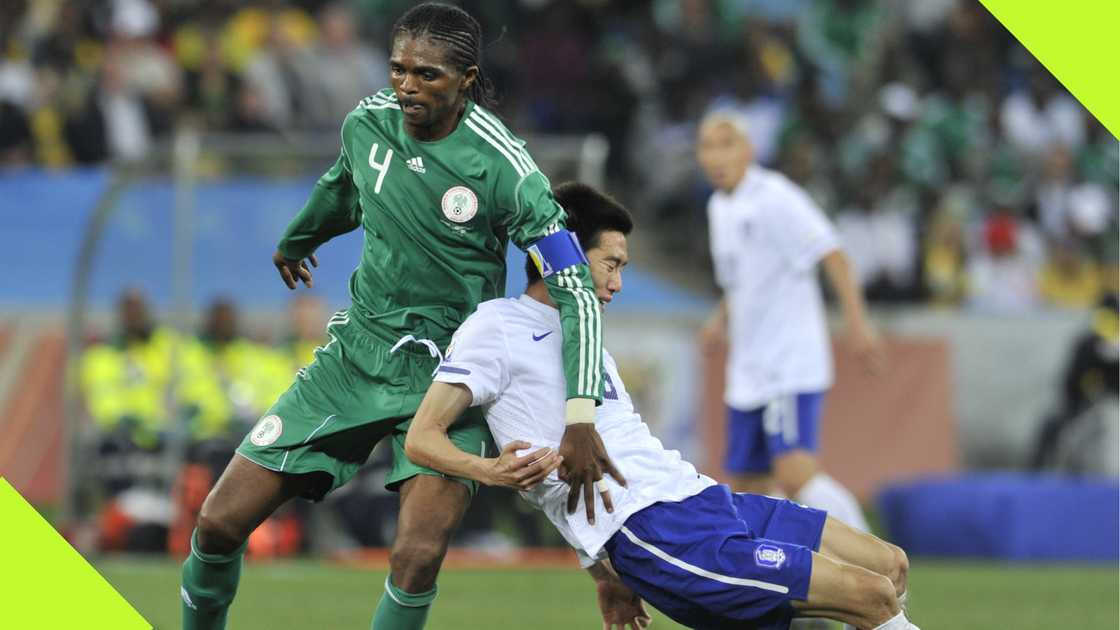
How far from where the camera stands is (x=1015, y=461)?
627 inches

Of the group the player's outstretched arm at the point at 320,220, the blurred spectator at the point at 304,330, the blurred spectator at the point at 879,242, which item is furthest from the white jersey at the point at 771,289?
the blurred spectator at the point at 879,242

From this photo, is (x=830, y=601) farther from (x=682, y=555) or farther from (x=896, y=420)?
(x=896, y=420)

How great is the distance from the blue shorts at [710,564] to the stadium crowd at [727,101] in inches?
412

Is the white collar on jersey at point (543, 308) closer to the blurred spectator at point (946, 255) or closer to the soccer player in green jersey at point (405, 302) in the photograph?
the soccer player in green jersey at point (405, 302)

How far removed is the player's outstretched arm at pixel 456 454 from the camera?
518 cm

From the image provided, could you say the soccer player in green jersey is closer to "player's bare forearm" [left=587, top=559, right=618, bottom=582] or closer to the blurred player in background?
"player's bare forearm" [left=587, top=559, right=618, bottom=582]

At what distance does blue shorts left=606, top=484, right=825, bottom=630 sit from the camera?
5.19 meters

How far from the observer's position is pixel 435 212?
588cm

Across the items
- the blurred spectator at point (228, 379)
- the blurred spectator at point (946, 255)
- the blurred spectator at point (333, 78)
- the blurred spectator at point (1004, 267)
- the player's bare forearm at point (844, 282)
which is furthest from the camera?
the blurred spectator at point (1004, 267)

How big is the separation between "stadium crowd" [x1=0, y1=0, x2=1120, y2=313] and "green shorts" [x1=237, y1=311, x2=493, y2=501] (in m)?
9.44

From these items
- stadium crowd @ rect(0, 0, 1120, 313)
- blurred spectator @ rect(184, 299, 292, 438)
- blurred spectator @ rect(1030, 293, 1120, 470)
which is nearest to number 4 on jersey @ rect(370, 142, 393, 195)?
blurred spectator @ rect(184, 299, 292, 438)

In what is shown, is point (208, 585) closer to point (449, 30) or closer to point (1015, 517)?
point (449, 30)

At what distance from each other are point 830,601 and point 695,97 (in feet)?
43.6

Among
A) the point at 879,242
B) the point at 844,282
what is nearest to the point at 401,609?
the point at 844,282
